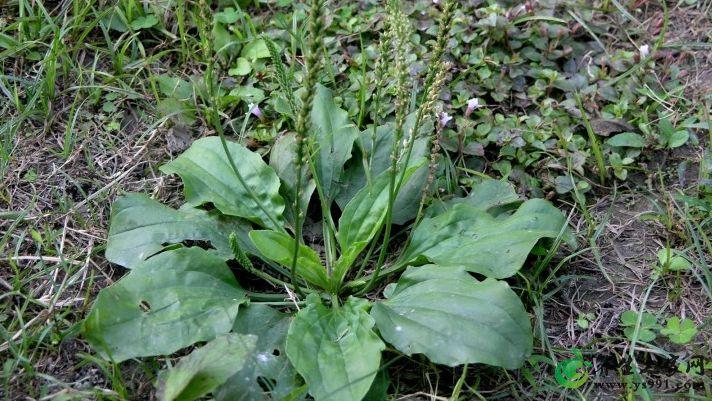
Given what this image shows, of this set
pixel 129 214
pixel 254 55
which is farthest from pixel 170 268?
pixel 254 55

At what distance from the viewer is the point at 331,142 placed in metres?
3.38

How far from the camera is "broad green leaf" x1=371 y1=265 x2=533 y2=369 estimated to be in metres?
2.56

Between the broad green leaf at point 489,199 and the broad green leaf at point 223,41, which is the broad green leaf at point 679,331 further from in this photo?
the broad green leaf at point 223,41

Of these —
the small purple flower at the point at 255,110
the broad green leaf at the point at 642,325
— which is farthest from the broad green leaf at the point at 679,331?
the small purple flower at the point at 255,110

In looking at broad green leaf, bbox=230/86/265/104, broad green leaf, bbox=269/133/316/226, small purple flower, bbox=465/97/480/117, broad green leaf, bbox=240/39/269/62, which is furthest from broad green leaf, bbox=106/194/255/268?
small purple flower, bbox=465/97/480/117

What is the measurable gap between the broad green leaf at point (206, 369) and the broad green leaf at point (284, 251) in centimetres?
40

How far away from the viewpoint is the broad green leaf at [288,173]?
3297 millimetres

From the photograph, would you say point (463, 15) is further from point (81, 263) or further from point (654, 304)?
point (81, 263)

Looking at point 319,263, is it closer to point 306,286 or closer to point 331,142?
point 306,286

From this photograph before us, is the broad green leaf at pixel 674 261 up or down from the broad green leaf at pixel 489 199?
down

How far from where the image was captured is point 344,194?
335cm

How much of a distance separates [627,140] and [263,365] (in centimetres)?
223

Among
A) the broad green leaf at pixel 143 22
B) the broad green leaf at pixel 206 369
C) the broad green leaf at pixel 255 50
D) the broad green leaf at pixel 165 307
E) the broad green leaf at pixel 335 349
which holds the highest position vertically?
the broad green leaf at pixel 143 22

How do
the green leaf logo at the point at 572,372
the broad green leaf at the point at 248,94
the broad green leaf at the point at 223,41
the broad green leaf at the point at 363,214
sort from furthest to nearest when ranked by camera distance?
the broad green leaf at the point at 223,41 → the broad green leaf at the point at 248,94 → the broad green leaf at the point at 363,214 → the green leaf logo at the point at 572,372
